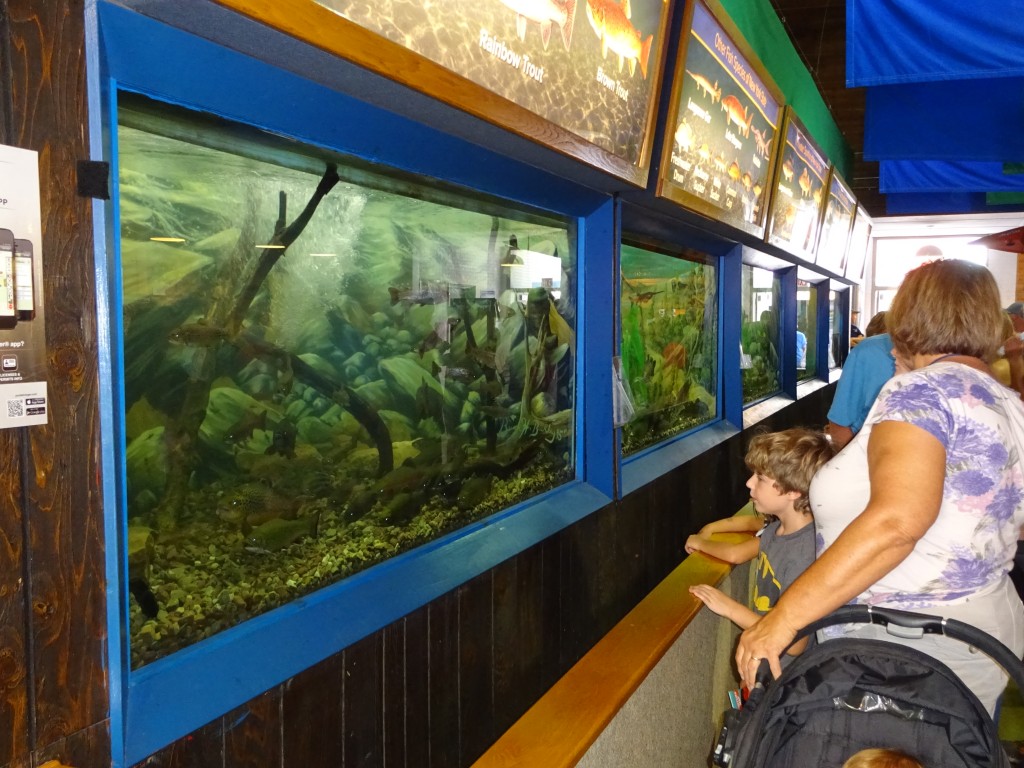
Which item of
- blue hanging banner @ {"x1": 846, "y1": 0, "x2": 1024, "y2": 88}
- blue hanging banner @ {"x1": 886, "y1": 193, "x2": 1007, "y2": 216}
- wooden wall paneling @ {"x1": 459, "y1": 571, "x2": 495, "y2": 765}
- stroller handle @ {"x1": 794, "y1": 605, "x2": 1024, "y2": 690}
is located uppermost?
blue hanging banner @ {"x1": 886, "y1": 193, "x2": 1007, "y2": 216}

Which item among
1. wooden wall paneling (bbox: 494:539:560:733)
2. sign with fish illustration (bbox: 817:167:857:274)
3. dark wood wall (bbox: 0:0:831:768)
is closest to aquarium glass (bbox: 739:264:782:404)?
sign with fish illustration (bbox: 817:167:857:274)

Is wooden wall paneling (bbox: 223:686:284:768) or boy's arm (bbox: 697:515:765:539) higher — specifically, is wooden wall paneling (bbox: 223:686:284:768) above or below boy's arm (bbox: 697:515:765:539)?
above

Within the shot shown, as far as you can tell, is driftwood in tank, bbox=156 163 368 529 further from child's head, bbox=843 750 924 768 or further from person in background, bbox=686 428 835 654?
person in background, bbox=686 428 835 654

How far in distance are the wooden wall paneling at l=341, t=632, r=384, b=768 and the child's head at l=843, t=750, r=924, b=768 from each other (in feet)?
3.28

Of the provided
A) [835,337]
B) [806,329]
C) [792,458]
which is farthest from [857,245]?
[792,458]

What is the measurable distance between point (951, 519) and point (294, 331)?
1.49m

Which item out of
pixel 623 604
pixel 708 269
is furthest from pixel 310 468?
pixel 708 269

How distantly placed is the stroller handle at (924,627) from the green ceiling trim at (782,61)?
291 centimetres

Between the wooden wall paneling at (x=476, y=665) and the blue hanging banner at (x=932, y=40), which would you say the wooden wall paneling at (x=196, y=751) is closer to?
the wooden wall paneling at (x=476, y=665)

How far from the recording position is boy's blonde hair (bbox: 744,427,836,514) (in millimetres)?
2449

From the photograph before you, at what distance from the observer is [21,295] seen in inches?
42.4

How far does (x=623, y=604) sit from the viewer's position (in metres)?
3.31

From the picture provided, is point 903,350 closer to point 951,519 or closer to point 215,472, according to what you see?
point 951,519

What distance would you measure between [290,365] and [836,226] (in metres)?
6.65
